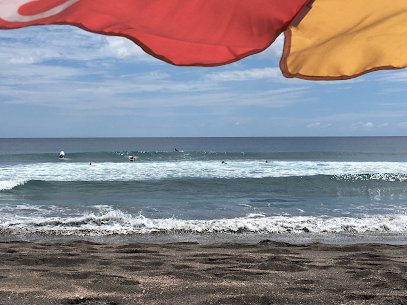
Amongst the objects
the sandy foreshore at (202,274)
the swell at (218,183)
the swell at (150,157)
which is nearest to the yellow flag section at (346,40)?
the sandy foreshore at (202,274)

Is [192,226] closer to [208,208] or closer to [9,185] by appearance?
[208,208]

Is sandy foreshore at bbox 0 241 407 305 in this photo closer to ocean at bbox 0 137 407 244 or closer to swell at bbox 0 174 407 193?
ocean at bbox 0 137 407 244

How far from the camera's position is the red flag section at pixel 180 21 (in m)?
1.70

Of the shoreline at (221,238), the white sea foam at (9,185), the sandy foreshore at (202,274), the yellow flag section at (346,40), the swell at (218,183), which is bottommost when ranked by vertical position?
the swell at (218,183)

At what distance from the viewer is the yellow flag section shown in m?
1.95

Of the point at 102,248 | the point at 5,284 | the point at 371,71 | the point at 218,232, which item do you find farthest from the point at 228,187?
the point at 371,71

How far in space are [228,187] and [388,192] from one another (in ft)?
20.5

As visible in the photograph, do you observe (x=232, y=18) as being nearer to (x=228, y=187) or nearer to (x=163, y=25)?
(x=163, y=25)

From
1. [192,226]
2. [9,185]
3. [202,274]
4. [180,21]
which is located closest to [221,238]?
[192,226]

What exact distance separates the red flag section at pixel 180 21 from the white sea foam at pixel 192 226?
8906mm

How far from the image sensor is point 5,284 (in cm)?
533

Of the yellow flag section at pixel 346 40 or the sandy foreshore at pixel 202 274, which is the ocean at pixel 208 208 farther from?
the yellow flag section at pixel 346 40

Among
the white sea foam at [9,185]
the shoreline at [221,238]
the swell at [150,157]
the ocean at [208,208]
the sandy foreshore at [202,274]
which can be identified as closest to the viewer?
the sandy foreshore at [202,274]

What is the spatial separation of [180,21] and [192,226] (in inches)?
379
